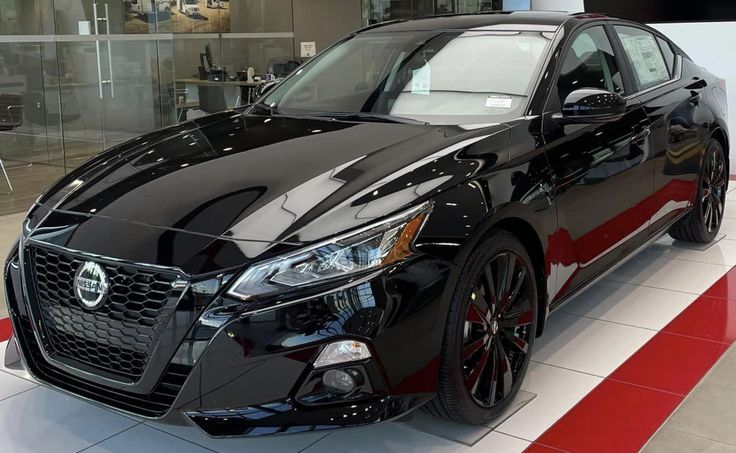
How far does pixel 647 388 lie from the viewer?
264 centimetres

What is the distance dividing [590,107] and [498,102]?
0.96 feet

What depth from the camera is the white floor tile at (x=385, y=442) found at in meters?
2.25

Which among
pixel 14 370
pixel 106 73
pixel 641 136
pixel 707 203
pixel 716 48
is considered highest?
pixel 716 48

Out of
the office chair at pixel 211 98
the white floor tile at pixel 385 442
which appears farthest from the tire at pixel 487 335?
the office chair at pixel 211 98

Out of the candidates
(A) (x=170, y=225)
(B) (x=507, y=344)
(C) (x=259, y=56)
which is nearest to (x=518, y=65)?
(B) (x=507, y=344)

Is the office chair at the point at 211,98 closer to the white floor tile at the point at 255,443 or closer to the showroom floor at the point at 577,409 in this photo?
the showroom floor at the point at 577,409

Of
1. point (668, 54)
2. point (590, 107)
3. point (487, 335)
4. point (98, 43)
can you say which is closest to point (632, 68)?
point (668, 54)

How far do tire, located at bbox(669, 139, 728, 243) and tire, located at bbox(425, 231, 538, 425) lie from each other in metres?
1.89

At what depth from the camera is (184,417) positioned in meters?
1.89

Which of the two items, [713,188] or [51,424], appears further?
[713,188]

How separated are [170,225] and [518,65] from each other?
1.37m

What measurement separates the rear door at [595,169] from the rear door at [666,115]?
0.38 feet

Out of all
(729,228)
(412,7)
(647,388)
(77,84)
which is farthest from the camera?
(412,7)

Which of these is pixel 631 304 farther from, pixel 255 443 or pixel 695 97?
pixel 255 443
